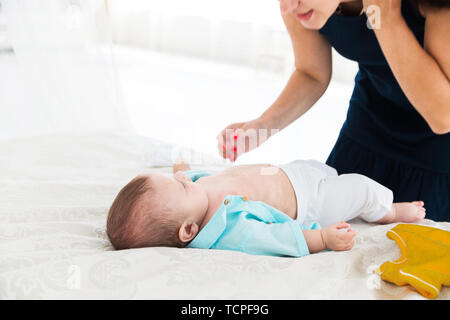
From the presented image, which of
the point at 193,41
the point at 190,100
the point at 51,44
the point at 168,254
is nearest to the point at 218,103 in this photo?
the point at 190,100

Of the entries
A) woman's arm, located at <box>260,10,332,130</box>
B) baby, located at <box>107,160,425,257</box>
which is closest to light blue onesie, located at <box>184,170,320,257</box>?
baby, located at <box>107,160,425,257</box>

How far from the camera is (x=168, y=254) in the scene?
3.10ft

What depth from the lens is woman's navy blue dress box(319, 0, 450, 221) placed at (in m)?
1.29

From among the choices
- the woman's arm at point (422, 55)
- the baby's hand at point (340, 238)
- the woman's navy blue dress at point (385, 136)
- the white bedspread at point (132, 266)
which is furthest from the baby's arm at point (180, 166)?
the woman's arm at point (422, 55)

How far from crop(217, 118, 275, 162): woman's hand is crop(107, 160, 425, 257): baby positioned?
0.06m

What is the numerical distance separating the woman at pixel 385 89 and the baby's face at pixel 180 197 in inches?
7.6

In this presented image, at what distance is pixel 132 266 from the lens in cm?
88

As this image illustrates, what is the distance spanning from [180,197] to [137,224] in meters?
0.13

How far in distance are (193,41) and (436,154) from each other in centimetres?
522

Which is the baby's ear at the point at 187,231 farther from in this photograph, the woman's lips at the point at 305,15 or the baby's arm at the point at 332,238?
the woman's lips at the point at 305,15

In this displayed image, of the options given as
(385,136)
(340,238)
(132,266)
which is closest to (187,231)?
(132,266)

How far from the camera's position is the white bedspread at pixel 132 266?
0.82 metres

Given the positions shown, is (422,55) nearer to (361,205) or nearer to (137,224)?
(361,205)

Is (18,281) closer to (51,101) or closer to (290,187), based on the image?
(290,187)
